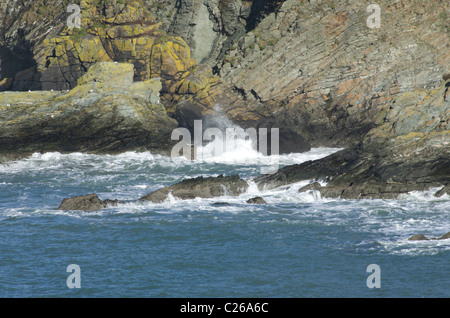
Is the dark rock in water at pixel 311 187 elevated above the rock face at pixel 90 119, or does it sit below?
below

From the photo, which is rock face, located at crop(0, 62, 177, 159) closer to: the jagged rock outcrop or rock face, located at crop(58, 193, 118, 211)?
the jagged rock outcrop

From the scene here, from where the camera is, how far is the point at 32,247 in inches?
1129

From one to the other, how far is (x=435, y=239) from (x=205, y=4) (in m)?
48.3

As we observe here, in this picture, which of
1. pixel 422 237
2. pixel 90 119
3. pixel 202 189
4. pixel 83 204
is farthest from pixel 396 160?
pixel 90 119

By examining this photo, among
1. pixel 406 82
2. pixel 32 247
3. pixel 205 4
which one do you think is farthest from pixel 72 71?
pixel 32 247

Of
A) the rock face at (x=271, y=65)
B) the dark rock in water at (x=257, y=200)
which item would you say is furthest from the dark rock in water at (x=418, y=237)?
the rock face at (x=271, y=65)

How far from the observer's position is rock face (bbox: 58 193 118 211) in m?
34.8

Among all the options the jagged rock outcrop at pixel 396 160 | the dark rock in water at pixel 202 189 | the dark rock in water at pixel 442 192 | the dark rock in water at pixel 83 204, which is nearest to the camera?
the dark rock in water at pixel 83 204

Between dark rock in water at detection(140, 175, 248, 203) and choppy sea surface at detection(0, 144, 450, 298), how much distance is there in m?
0.59

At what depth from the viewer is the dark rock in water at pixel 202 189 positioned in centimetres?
3722

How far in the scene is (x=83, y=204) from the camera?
35.0m

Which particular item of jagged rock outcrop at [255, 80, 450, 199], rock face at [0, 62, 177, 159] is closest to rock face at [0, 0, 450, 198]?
rock face at [0, 62, 177, 159]

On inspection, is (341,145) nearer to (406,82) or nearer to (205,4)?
(406,82)

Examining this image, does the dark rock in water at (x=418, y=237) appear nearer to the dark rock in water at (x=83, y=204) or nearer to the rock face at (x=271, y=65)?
the dark rock in water at (x=83, y=204)
